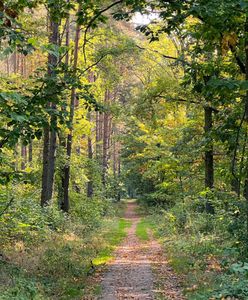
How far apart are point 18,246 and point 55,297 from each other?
3.49 m

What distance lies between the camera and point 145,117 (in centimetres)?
1756

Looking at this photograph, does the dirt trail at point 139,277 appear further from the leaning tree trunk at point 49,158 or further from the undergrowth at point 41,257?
the leaning tree trunk at point 49,158

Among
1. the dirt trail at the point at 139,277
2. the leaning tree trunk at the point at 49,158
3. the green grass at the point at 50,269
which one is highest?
the leaning tree trunk at the point at 49,158

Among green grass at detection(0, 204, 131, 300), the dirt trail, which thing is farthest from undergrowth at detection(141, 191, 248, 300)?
green grass at detection(0, 204, 131, 300)

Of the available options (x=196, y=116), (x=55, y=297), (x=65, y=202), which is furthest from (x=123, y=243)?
(x=55, y=297)

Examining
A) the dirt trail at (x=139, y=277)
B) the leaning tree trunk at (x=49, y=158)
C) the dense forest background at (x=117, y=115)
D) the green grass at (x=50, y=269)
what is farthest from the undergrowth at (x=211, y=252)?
the leaning tree trunk at (x=49, y=158)

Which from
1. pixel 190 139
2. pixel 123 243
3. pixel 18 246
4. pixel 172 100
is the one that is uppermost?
pixel 172 100

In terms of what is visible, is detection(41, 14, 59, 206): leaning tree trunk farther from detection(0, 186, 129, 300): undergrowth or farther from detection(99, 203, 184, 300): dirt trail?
detection(99, 203, 184, 300): dirt trail

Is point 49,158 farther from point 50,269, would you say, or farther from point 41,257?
point 50,269

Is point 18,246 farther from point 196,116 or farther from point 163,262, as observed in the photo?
point 196,116

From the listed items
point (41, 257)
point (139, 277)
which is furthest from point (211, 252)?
point (41, 257)

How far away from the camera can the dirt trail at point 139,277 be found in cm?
923

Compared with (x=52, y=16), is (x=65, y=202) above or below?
below

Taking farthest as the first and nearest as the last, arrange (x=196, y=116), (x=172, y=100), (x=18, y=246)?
(x=196, y=116), (x=172, y=100), (x=18, y=246)
